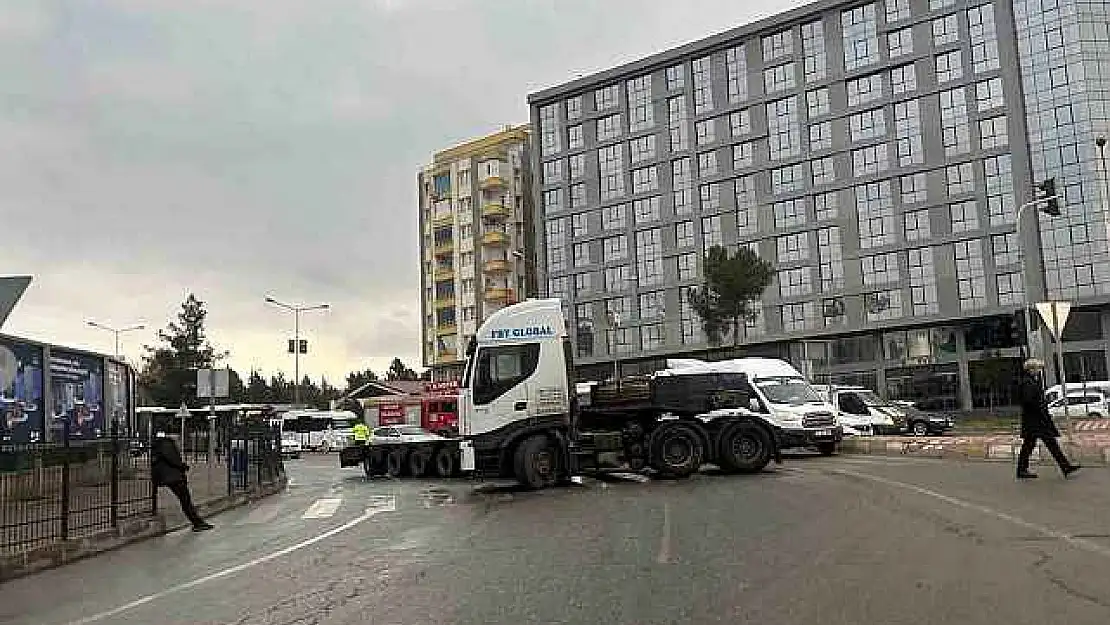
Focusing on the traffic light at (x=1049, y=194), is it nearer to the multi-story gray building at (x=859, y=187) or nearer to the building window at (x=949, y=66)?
the multi-story gray building at (x=859, y=187)

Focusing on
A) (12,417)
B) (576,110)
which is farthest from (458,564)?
(576,110)

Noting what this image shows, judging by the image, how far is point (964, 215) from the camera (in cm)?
6500

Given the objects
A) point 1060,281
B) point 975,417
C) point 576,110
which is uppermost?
point 576,110

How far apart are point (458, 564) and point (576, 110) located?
77.4 m

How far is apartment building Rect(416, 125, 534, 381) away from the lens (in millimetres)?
95812

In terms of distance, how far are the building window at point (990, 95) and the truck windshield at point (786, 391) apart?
147ft

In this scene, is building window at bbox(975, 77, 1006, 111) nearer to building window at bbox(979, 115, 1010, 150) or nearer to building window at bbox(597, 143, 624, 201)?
building window at bbox(979, 115, 1010, 150)

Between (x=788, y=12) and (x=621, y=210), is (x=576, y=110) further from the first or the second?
(x=788, y=12)

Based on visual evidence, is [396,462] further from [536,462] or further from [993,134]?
[993,134]

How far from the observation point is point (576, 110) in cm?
8519

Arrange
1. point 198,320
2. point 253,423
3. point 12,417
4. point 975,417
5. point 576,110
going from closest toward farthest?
point 12,417, point 253,423, point 975,417, point 198,320, point 576,110

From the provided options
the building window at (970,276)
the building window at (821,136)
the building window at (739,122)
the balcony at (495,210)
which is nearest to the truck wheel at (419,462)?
Answer: the building window at (970,276)

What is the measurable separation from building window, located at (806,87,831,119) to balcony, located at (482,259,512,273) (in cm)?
A: 3372

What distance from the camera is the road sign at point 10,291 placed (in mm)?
10031
